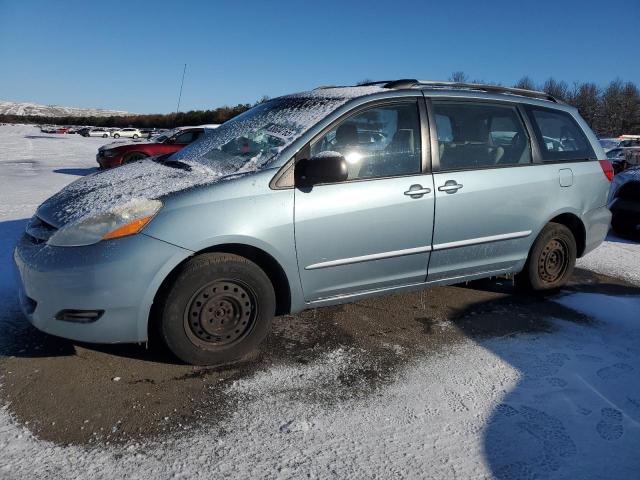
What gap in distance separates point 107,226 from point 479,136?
2716 mm

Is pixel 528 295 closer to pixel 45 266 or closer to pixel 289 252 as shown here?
pixel 289 252

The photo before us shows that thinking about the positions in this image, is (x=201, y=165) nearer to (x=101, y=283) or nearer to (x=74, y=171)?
(x=101, y=283)

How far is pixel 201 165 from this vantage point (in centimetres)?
335

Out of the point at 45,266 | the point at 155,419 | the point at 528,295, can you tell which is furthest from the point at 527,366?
the point at 45,266

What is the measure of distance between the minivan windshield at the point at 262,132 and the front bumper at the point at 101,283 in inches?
32.3

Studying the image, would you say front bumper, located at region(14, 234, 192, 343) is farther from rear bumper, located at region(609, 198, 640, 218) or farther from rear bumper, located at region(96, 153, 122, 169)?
rear bumper, located at region(96, 153, 122, 169)

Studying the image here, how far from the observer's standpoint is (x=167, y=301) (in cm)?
274

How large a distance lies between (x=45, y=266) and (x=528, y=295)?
148 inches

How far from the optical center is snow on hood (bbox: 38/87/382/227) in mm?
2890

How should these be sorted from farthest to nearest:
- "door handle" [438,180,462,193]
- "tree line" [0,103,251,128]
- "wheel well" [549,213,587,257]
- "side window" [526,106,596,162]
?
1. "tree line" [0,103,251,128]
2. "wheel well" [549,213,587,257]
3. "side window" [526,106,596,162]
4. "door handle" [438,180,462,193]

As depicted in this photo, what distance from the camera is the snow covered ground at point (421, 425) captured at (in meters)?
2.10

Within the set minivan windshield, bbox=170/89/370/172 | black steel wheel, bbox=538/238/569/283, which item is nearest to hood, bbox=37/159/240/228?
minivan windshield, bbox=170/89/370/172

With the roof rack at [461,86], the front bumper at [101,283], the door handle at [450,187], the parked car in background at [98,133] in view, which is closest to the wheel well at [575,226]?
the roof rack at [461,86]

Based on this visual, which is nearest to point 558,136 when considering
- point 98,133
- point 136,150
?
point 136,150
